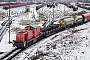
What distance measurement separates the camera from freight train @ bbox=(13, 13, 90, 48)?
26859mm

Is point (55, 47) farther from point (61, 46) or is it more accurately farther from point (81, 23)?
point (81, 23)

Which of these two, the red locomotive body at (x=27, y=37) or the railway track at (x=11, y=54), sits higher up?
the red locomotive body at (x=27, y=37)

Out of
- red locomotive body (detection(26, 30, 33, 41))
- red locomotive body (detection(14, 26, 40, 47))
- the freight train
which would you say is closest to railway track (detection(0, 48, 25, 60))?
the freight train

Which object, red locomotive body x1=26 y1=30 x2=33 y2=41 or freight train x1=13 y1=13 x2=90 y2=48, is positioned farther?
red locomotive body x1=26 y1=30 x2=33 y2=41

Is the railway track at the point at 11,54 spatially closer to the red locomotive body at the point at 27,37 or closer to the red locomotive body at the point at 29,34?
the red locomotive body at the point at 27,37

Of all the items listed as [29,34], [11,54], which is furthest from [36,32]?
[11,54]

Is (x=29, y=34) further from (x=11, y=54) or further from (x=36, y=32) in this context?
(x=11, y=54)

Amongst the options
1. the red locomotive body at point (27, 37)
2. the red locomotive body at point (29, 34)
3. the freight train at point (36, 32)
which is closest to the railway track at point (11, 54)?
the freight train at point (36, 32)

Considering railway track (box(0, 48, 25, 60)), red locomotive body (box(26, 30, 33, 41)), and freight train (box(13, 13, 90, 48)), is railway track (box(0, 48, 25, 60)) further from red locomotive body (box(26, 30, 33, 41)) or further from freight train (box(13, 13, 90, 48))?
red locomotive body (box(26, 30, 33, 41))

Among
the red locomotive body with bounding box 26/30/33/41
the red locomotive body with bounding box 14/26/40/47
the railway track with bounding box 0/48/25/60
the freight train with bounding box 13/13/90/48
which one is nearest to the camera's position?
the railway track with bounding box 0/48/25/60

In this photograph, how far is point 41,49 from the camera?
26.9m

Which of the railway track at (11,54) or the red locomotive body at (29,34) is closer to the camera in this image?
the railway track at (11,54)

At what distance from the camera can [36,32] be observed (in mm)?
30812

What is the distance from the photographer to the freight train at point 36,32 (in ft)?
88.1
